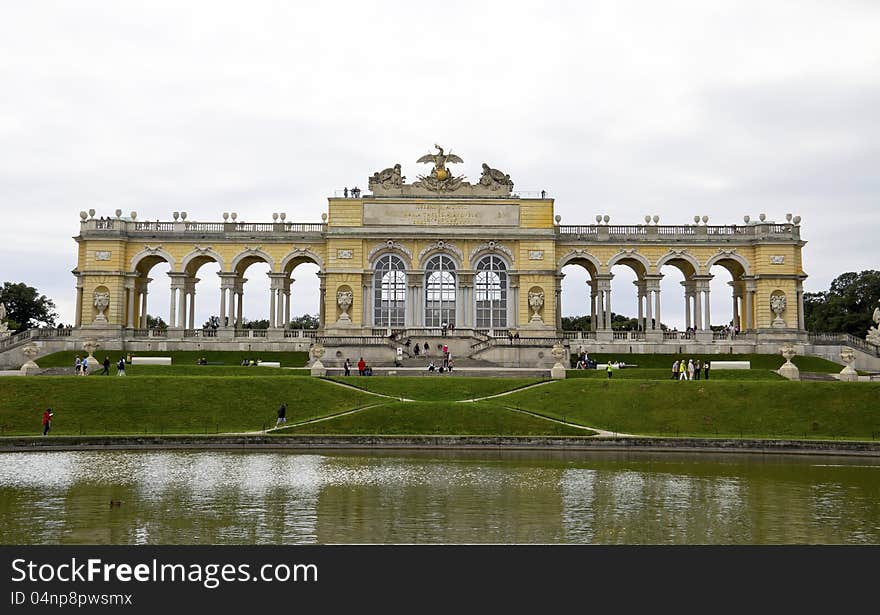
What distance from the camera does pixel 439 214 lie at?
67125 mm

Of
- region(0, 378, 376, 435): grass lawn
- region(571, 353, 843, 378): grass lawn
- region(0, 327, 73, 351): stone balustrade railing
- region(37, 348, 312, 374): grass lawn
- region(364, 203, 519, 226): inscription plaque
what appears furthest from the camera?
region(364, 203, 519, 226): inscription plaque

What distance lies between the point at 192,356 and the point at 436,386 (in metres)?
24.5

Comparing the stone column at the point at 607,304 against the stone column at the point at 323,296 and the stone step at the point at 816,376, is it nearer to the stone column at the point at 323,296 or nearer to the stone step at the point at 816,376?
the stone step at the point at 816,376

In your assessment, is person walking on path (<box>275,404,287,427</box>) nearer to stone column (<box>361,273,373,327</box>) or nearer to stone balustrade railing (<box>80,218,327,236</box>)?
stone column (<box>361,273,373,327</box>)

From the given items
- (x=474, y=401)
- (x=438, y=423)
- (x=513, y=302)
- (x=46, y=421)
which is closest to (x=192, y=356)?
(x=513, y=302)

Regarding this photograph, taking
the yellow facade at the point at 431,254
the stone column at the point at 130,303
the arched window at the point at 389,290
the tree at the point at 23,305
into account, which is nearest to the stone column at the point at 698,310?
the yellow facade at the point at 431,254

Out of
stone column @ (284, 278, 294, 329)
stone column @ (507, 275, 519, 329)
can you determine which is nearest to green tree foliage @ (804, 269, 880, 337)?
stone column @ (507, 275, 519, 329)

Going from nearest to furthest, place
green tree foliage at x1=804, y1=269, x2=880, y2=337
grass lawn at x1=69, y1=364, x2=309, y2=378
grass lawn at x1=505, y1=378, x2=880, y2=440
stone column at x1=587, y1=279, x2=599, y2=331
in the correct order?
grass lawn at x1=505, y1=378, x2=880, y2=440 → grass lawn at x1=69, y1=364, x2=309, y2=378 → stone column at x1=587, y1=279, x2=599, y2=331 → green tree foliage at x1=804, y1=269, x2=880, y2=337

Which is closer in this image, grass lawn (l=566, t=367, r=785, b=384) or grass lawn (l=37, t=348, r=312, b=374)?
grass lawn (l=566, t=367, r=785, b=384)

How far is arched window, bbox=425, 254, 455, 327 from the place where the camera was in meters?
67.7

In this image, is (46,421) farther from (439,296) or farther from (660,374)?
(439,296)

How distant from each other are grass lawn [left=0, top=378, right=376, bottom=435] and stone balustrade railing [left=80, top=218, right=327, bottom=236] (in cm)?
2812
